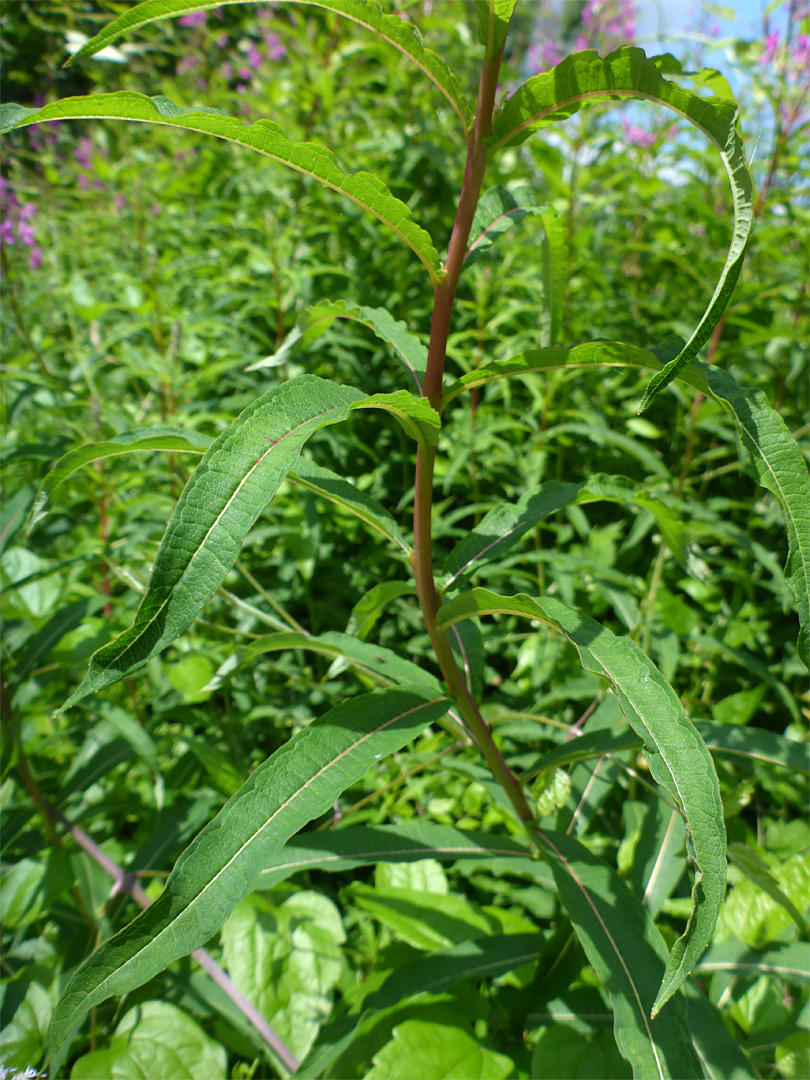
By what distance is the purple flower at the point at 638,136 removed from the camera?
2793 mm

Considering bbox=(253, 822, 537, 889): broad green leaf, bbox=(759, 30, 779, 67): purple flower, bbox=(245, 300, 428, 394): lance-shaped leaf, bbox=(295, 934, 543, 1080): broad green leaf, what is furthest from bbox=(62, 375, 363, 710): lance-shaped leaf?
bbox=(759, 30, 779, 67): purple flower

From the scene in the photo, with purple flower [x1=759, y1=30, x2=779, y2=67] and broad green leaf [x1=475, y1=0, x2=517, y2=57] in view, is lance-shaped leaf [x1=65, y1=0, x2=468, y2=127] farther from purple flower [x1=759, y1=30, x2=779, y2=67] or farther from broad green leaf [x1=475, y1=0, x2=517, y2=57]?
purple flower [x1=759, y1=30, x2=779, y2=67]

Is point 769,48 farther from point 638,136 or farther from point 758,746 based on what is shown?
point 758,746

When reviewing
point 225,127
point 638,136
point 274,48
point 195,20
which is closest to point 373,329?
point 225,127

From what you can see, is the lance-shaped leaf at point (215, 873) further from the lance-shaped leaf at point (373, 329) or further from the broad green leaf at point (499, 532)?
the lance-shaped leaf at point (373, 329)

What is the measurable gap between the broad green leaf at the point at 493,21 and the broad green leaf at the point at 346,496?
559mm

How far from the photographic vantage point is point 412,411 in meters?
0.74

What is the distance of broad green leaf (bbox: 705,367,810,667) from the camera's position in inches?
26.8

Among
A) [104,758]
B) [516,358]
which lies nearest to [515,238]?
[516,358]

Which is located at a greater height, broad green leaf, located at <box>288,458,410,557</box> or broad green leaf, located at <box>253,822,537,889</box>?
broad green leaf, located at <box>288,458,410,557</box>

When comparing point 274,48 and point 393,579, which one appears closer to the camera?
point 393,579

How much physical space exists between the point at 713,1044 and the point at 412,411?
1.03 m

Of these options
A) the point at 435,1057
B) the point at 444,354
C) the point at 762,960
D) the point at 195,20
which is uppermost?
the point at 195,20

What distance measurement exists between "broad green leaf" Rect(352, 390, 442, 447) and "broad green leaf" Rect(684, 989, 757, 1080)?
36.5 inches
